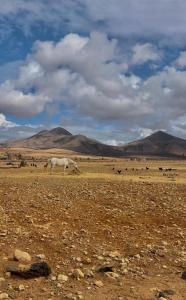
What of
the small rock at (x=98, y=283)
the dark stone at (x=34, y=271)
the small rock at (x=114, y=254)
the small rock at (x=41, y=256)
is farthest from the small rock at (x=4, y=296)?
the small rock at (x=114, y=254)

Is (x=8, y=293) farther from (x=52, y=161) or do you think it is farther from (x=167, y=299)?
(x=52, y=161)

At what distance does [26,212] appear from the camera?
17953 millimetres

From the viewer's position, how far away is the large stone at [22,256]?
13.2m

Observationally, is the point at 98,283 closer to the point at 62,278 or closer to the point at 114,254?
the point at 62,278

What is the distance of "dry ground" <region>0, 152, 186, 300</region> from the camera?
38.4ft

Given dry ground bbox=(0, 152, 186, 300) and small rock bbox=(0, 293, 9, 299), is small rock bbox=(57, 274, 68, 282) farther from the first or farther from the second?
small rock bbox=(0, 293, 9, 299)

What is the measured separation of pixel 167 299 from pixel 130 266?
232 cm

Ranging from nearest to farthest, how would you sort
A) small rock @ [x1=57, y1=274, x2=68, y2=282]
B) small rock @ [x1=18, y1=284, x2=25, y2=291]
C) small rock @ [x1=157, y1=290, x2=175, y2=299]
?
small rock @ [x1=157, y1=290, x2=175, y2=299]
small rock @ [x1=18, y1=284, x2=25, y2=291]
small rock @ [x1=57, y1=274, x2=68, y2=282]

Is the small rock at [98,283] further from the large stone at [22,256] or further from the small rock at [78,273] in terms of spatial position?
the large stone at [22,256]

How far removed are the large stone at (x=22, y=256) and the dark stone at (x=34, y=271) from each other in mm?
843

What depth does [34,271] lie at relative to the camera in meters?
12.2

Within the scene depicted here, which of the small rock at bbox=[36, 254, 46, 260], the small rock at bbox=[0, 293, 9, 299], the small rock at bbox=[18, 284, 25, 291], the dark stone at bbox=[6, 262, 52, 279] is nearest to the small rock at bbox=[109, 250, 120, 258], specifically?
the small rock at bbox=[36, 254, 46, 260]

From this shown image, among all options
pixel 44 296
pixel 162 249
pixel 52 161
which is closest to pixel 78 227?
pixel 162 249

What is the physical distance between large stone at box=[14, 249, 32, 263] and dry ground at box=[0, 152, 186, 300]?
0.71 ft
